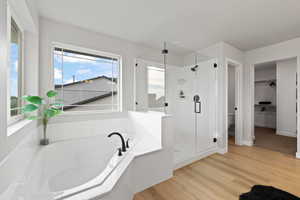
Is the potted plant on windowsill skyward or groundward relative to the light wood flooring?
skyward

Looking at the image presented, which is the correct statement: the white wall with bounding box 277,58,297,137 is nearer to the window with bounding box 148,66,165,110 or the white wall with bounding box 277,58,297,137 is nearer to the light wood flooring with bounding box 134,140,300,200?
the light wood flooring with bounding box 134,140,300,200

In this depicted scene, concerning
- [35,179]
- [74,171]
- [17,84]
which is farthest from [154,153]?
[17,84]

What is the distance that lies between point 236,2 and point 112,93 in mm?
2448

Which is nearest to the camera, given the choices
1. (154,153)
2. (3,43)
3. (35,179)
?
(3,43)

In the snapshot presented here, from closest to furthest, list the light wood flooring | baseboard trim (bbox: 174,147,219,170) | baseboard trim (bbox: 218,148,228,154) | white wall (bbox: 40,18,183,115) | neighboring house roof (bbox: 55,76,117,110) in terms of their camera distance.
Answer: the light wood flooring < white wall (bbox: 40,18,183,115) < baseboard trim (bbox: 174,147,219,170) < neighboring house roof (bbox: 55,76,117,110) < baseboard trim (bbox: 218,148,228,154)

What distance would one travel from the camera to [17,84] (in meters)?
1.62

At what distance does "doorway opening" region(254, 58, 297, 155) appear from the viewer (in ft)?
11.1

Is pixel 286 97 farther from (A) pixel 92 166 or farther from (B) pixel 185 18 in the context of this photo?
(A) pixel 92 166

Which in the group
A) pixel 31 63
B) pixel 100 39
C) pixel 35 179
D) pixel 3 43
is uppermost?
pixel 100 39

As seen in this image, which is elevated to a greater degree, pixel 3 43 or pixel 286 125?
pixel 3 43

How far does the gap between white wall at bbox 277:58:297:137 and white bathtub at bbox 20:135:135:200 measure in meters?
5.00

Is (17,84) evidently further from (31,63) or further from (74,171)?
(74,171)

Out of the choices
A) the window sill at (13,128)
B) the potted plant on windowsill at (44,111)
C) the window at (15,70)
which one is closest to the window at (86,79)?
the potted plant on windowsill at (44,111)

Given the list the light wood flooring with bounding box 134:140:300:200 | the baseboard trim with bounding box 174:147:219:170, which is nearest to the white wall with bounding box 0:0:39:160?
the light wood flooring with bounding box 134:140:300:200
